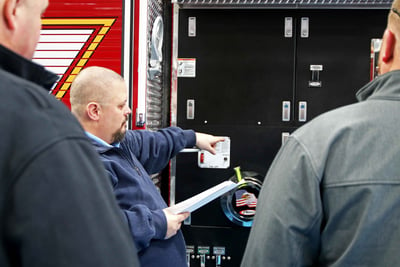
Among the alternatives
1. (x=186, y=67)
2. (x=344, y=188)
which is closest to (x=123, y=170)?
(x=344, y=188)

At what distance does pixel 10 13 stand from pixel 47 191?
0.40m

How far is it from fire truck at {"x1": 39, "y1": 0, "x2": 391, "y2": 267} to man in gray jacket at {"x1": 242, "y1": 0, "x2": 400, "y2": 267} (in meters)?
2.34

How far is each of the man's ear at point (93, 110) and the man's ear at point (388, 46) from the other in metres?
1.54

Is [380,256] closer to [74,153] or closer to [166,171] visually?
[74,153]

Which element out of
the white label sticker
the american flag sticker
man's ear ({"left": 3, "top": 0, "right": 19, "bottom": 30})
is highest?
the white label sticker

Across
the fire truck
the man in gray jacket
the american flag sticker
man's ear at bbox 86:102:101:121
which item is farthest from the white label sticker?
the man in gray jacket

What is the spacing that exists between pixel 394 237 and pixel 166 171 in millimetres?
2858

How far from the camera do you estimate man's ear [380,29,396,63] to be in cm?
131

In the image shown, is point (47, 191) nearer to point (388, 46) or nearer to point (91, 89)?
point (388, 46)

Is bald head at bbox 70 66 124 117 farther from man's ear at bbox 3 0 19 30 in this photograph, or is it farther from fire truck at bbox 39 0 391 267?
man's ear at bbox 3 0 19 30

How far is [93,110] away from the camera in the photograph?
2359mm

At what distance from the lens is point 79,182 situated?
0.78 metres

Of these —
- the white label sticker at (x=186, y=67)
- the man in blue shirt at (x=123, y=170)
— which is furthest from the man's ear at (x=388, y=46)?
the white label sticker at (x=186, y=67)

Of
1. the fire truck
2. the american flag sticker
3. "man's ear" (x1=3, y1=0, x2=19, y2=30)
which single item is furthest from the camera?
the fire truck
